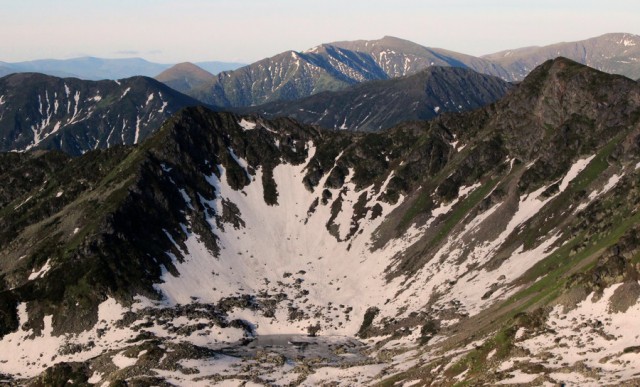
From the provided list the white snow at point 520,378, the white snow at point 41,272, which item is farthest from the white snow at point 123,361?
the white snow at point 520,378

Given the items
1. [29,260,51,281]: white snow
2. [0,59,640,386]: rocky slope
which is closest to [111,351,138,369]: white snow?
[0,59,640,386]: rocky slope

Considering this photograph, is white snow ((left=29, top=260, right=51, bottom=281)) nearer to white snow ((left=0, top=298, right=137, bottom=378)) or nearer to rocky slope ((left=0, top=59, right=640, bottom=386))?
rocky slope ((left=0, top=59, right=640, bottom=386))

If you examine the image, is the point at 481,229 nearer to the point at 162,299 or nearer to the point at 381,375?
the point at 381,375

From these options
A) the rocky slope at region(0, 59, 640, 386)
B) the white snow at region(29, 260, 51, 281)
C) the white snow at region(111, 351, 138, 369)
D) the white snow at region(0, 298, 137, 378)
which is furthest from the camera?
the white snow at region(29, 260, 51, 281)


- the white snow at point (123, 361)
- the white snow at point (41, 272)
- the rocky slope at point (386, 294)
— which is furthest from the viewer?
the white snow at point (41, 272)

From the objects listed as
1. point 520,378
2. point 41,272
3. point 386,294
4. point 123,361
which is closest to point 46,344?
point 41,272

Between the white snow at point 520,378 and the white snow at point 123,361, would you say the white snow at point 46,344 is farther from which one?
the white snow at point 520,378

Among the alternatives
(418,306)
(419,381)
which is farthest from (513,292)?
(419,381)

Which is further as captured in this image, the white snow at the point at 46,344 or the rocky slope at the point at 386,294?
the white snow at the point at 46,344

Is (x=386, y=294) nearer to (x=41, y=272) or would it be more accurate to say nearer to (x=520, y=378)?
(x=41, y=272)

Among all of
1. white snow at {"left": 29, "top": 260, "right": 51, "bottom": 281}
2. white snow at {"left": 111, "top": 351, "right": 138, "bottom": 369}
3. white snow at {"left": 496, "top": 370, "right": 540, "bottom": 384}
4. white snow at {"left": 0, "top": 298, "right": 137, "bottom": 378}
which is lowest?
white snow at {"left": 0, "top": 298, "right": 137, "bottom": 378}

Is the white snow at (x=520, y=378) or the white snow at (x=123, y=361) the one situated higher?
the white snow at (x=520, y=378)
